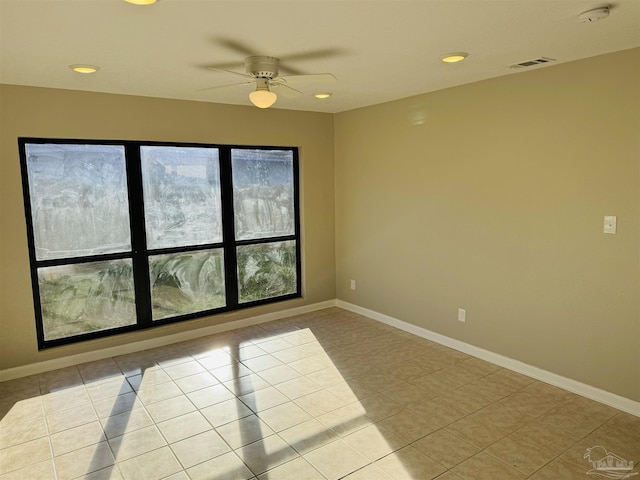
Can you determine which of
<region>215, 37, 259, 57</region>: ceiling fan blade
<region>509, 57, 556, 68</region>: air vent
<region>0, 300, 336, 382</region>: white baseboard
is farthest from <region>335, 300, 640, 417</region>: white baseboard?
<region>215, 37, 259, 57</region>: ceiling fan blade

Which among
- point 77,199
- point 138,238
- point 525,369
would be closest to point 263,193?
point 138,238

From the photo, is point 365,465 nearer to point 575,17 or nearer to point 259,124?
point 575,17

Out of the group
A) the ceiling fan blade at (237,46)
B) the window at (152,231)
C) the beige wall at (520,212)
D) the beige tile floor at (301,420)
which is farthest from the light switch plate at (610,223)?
the window at (152,231)

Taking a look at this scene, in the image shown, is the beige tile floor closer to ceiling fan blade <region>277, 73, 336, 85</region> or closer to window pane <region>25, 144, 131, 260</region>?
window pane <region>25, 144, 131, 260</region>

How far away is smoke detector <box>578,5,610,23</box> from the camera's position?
6.83ft

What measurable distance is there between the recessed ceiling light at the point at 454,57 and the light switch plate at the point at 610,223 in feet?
4.71

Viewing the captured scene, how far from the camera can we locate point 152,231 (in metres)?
4.31

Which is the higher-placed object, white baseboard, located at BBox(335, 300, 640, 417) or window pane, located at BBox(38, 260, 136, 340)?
window pane, located at BBox(38, 260, 136, 340)

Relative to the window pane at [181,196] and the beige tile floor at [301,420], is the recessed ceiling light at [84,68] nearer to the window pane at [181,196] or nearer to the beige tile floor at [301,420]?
the window pane at [181,196]

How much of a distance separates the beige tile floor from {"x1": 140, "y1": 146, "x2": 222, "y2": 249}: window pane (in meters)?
1.16

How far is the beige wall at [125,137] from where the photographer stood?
139 inches

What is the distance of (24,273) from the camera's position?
12.0 ft

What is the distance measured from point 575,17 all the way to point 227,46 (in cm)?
182

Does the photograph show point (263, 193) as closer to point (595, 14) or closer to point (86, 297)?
point (86, 297)
